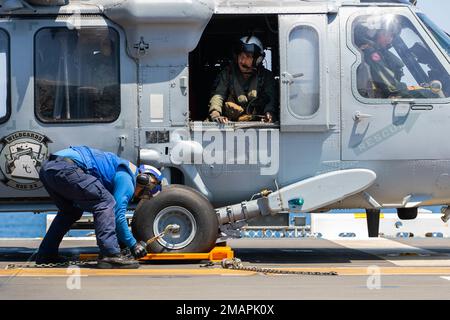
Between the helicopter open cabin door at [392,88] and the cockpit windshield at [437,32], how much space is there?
105 millimetres

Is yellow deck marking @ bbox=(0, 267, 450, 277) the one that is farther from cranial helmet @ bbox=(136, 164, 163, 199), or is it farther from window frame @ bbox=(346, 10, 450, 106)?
window frame @ bbox=(346, 10, 450, 106)

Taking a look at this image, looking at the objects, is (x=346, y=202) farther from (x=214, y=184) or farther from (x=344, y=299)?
(x=344, y=299)

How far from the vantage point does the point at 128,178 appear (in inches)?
463

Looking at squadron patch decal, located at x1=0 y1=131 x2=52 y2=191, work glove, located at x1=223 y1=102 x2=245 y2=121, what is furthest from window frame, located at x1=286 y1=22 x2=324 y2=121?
squadron patch decal, located at x1=0 y1=131 x2=52 y2=191

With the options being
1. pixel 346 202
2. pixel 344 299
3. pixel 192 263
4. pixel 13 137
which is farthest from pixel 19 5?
pixel 344 299

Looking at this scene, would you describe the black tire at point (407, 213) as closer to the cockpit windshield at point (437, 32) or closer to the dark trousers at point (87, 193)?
the cockpit windshield at point (437, 32)

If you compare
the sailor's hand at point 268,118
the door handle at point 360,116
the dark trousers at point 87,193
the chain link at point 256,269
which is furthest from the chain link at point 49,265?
the door handle at point 360,116

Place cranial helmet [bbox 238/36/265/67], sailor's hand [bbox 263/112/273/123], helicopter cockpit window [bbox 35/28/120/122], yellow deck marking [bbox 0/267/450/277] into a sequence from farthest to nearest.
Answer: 1. cranial helmet [bbox 238/36/265/67]
2. sailor's hand [bbox 263/112/273/123]
3. helicopter cockpit window [bbox 35/28/120/122]
4. yellow deck marking [bbox 0/267/450/277]

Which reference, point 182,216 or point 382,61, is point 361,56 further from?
point 182,216

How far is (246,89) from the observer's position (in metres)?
13.3

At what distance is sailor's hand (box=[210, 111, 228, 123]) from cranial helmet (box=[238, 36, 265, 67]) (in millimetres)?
946

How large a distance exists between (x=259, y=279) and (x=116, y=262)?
5.68 ft

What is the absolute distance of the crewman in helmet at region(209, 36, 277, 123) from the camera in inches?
514

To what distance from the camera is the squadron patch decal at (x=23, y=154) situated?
41.5 ft
